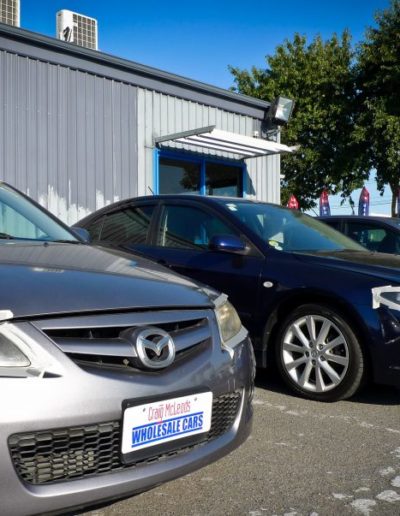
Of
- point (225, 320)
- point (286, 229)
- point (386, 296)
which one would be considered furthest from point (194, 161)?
point (225, 320)

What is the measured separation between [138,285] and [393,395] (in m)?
2.63

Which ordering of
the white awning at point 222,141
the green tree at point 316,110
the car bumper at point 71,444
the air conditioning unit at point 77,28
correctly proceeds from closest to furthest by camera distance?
1. the car bumper at point 71,444
2. the white awning at point 222,141
3. the air conditioning unit at point 77,28
4. the green tree at point 316,110

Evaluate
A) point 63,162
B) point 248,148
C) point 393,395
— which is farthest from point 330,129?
point 393,395

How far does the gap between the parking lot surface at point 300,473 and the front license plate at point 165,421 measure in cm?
46

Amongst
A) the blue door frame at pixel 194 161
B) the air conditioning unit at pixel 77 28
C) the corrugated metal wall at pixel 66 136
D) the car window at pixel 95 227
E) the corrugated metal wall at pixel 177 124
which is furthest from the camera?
the air conditioning unit at pixel 77 28

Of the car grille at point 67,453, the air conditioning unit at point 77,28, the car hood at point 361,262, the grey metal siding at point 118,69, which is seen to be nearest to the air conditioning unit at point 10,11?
the air conditioning unit at point 77,28

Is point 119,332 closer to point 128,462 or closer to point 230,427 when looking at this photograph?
point 128,462

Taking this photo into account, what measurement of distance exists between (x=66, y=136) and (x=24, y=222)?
18.7 ft

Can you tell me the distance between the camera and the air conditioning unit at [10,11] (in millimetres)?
10570

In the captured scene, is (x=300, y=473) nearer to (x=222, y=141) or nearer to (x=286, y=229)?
(x=286, y=229)

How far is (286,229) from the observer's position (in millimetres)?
4863

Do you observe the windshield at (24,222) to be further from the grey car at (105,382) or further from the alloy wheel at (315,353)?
the alloy wheel at (315,353)

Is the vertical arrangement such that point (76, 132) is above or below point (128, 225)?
above

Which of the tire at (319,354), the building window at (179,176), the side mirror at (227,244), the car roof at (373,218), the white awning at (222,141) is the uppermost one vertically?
the white awning at (222,141)
